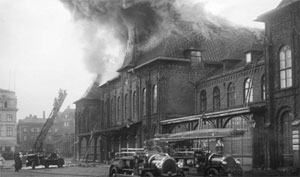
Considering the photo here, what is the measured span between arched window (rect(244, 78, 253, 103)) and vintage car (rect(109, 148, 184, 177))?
13157 mm

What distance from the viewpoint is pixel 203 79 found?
4469 cm

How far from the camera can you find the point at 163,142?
30438mm

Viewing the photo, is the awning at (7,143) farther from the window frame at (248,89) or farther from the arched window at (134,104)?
the window frame at (248,89)

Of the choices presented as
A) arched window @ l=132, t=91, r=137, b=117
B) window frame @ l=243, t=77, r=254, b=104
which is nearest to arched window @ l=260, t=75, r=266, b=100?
window frame @ l=243, t=77, r=254, b=104

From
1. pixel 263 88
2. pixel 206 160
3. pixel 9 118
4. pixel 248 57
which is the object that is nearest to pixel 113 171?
pixel 206 160

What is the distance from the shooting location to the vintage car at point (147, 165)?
24.4 m

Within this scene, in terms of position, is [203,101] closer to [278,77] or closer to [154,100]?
[154,100]

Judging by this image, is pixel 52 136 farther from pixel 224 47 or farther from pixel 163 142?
pixel 163 142

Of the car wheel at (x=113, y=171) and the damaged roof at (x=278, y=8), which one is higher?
the damaged roof at (x=278, y=8)

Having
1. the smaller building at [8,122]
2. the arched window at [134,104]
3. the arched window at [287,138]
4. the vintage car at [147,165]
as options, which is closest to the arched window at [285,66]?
the arched window at [287,138]

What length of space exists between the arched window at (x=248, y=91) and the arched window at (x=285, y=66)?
4.98 meters

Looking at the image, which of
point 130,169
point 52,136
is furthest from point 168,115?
point 52,136

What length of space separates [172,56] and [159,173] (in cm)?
2190

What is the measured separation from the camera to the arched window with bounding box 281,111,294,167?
31.0 meters
